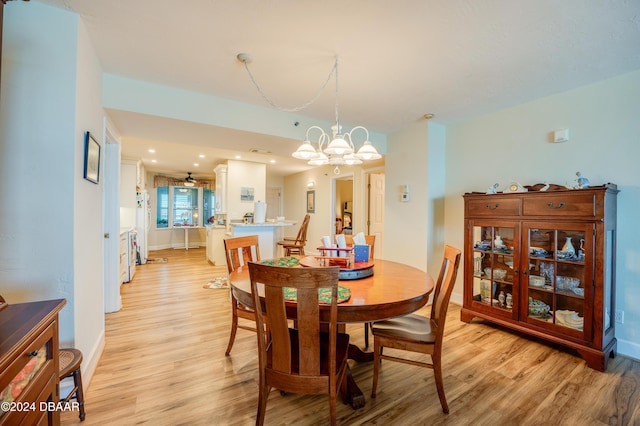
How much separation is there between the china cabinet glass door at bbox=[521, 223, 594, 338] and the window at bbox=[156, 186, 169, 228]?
28.9 ft

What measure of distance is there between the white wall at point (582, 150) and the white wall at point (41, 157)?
3.78 metres

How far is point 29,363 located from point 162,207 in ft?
27.2

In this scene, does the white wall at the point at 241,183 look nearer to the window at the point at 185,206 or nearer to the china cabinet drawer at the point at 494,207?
the window at the point at 185,206

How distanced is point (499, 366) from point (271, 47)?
2988 millimetres

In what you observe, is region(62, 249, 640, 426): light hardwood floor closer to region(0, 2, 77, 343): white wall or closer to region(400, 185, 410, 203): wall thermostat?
region(0, 2, 77, 343): white wall

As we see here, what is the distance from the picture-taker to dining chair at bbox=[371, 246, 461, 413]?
1676mm

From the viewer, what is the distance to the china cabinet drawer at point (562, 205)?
7.16 ft

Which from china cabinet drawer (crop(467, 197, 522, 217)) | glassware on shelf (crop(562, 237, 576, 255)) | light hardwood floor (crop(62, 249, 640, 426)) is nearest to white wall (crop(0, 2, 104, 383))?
light hardwood floor (crop(62, 249, 640, 426))

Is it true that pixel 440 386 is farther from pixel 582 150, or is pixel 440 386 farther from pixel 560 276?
pixel 582 150

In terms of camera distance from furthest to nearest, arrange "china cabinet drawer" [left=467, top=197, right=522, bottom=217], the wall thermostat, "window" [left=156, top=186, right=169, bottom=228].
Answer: "window" [left=156, top=186, right=169, bottom=228] → the wall thermostat → "china cabinet drawer" [left=467, top=197, right=522, bottom=217]

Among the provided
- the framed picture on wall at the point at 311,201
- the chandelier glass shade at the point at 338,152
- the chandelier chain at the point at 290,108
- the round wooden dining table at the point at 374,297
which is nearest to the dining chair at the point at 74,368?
the round wooden dining table at the point at 374,297

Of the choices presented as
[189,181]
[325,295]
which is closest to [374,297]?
[325,295]

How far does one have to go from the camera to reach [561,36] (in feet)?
5.97

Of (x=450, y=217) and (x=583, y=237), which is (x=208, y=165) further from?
(x=583, y=237)
